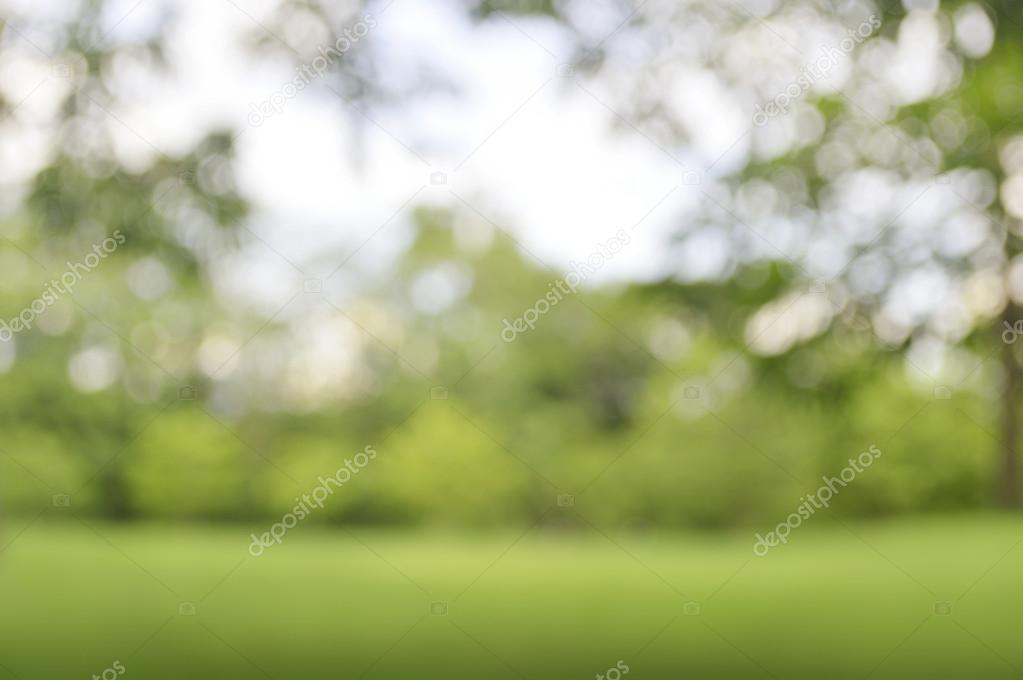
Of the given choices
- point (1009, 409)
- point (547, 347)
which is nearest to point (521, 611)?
point (1009, 409)

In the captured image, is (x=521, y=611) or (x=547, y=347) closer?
(x=521, y=611)

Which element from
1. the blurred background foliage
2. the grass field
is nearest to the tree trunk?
the blurred background foliage

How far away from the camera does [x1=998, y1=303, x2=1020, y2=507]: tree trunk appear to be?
7301 mm

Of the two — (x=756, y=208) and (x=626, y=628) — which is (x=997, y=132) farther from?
(x=626, y=628)

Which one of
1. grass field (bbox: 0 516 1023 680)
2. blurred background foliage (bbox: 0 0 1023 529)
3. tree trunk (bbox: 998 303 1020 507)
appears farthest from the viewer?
grass field (bbox: 0 516 1023 680)

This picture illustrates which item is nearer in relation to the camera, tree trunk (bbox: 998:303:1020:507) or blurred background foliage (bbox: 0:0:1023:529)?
blurred background foliage (bbox: 0:0:1023:529)

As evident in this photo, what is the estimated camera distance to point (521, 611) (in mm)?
12852

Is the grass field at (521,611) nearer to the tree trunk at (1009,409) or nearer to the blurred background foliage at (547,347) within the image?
the tree trunk at (1009,409)

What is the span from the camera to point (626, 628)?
11.2m

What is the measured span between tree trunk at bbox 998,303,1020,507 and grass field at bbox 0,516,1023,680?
0.90 metres

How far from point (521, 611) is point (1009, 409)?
7.11 metres

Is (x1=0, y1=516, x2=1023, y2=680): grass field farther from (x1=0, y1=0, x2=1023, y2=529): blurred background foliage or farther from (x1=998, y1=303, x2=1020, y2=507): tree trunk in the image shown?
(x1=0, y1=0, x2=1023, y2=529): blurred background foliage

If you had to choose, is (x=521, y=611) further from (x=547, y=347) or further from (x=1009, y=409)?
(x=547, y=347)

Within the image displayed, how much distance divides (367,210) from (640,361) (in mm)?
12009
